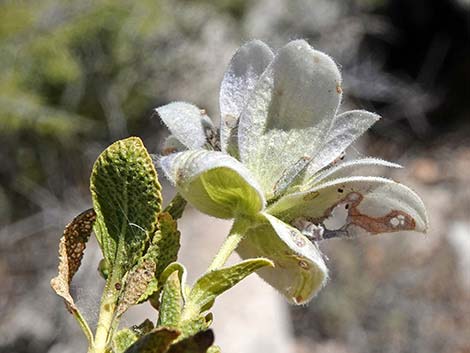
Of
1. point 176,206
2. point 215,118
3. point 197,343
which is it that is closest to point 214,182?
point 176,206

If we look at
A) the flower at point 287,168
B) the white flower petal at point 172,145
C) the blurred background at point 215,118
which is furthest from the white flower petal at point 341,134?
the blurred background at point 215,118

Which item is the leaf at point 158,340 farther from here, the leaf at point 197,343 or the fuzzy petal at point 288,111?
the fuzzy petal at point 288,111

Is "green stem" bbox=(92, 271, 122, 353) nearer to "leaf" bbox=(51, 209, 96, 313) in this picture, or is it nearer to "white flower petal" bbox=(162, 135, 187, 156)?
"leaf" bbox=(51, 209, 96, 313)

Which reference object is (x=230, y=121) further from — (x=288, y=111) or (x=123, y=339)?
(x=123, y=339)

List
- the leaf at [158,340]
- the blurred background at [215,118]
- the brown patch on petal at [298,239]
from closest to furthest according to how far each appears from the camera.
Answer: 1. the leaf at [158,340]
2. the brown patch on petal at [298,239]
3. the blurred background at [215,118]

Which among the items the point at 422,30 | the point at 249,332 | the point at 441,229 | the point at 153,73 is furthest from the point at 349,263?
the point at 422,30

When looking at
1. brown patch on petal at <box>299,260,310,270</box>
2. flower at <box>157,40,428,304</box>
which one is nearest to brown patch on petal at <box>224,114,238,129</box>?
flower at <box>157,40,428,304</box>
